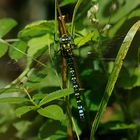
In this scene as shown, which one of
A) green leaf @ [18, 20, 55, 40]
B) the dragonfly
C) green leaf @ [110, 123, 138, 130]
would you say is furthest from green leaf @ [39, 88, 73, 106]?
green leaf @ [110, 123, 138, 130]

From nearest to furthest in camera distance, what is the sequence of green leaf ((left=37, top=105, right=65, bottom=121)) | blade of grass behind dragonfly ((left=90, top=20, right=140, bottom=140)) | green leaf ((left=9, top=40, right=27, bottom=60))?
green leaf ((left=37, top=105, right=65, bottom=121)), blade of grass behind dragonfly ((left=90, top=20, right=140, bottom=140)), green leaf ((left=9, top=40, right=27, bottom=60))

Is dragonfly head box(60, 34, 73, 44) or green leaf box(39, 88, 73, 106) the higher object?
dragonfly head box(60, 34, 73, 44)

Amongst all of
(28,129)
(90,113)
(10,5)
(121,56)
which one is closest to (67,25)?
(121,56)

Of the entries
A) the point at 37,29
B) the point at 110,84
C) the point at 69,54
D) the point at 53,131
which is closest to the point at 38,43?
the point at 37,29

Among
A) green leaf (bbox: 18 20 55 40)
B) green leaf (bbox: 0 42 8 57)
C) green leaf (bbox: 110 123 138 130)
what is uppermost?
green leaf (bbox: 18 20 55 40)

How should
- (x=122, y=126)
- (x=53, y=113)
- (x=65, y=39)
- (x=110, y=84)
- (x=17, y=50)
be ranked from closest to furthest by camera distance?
(x=53, y=113), (x=110, y=84), (x=65, y=39), (x=17, y=50), (x=122, y=126)

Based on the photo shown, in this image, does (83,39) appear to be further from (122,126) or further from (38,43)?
(122,126)

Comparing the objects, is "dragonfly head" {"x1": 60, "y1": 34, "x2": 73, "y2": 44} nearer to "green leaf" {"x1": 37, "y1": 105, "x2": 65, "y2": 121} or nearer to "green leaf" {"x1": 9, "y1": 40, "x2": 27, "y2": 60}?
"green leaf" {"x1": 9, "y1": 40, "x2": 27, "y2": 60}
